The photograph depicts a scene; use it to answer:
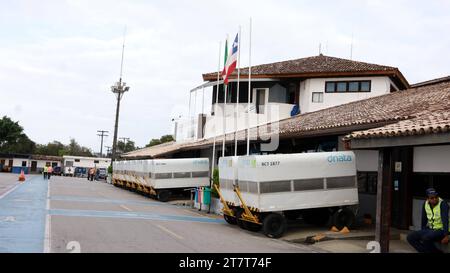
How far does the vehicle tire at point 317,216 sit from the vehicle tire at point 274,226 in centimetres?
226

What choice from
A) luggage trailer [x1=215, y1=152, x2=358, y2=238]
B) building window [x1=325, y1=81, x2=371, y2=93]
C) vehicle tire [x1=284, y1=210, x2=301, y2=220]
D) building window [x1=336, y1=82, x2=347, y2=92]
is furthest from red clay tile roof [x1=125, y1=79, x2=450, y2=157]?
building window [x1=336, y1=82, x2=347, y2=92]

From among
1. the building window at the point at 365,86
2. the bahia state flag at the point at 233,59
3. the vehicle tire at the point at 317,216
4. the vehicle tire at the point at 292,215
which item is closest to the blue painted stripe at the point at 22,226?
the vehicle tire at the point at 292,215

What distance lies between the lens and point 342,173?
17641mm

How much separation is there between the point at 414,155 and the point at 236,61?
966 centimetres

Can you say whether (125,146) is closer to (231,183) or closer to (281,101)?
(281,101)

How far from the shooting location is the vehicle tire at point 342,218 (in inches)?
688

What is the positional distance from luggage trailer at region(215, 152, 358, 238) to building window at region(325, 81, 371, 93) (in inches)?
648

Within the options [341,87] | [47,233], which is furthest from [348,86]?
[47,233]

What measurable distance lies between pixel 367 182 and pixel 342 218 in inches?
107

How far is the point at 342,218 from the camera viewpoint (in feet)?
57.5

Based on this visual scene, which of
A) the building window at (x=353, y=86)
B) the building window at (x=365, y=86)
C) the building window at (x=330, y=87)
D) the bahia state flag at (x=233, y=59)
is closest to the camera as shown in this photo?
the bahia state flag at (x=233, y=59)

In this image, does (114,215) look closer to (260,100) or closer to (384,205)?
(384,205)

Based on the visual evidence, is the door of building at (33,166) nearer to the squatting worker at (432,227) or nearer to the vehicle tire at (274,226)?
the vehicle tire at (274,226)
